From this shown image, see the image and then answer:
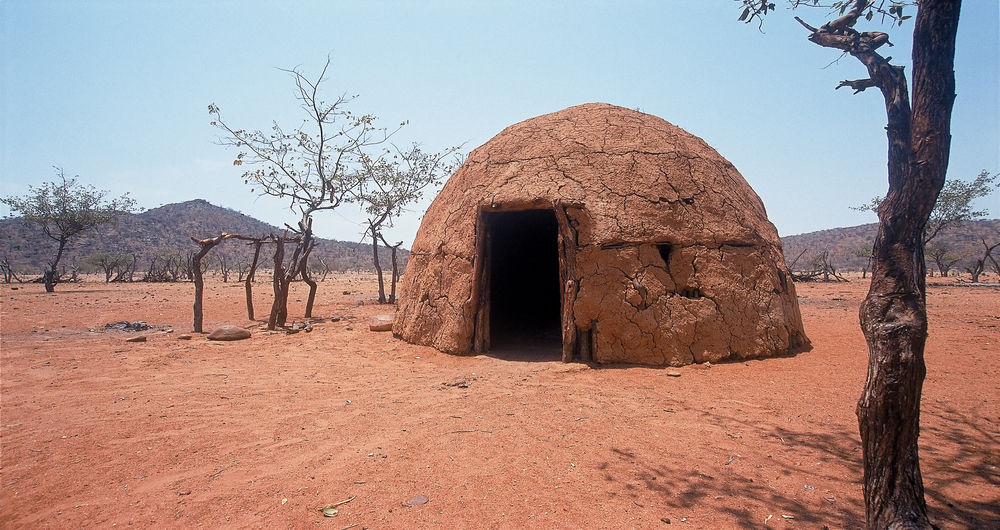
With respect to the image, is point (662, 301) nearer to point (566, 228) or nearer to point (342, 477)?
point (566, 228)

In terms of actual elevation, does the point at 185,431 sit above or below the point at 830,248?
below

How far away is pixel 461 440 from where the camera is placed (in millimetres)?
3605

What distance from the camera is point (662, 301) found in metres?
5.59

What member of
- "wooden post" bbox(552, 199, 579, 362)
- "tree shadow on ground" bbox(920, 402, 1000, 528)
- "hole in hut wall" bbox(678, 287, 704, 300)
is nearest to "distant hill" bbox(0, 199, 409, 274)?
"wooden post" bbox(552, 199, 579, 362)

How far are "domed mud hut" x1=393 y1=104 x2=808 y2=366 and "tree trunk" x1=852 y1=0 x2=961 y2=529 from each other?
335cm

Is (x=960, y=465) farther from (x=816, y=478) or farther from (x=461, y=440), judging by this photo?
(x=461, y=440)

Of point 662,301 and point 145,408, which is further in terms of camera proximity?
point 662,301

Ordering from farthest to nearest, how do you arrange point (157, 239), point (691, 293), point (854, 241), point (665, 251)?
point (854, 241), point (157, 239), point (665, 251), point (691, 293)

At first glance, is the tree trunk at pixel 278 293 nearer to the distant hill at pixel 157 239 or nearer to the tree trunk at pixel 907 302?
the tree trunk at pixel 907 302

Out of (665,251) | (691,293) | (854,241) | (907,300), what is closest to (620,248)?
(665,251)

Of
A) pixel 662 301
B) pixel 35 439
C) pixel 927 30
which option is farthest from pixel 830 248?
pixel 35 439

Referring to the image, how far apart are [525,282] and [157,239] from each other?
38.7 m

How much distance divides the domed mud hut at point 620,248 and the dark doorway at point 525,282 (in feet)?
2.42

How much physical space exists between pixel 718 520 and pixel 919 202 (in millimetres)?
1928
